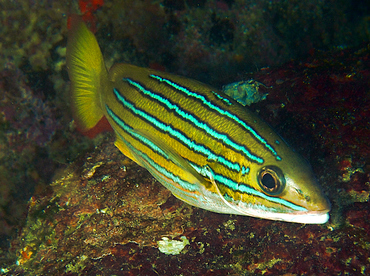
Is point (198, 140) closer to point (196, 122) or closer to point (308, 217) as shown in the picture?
point (196, 122)

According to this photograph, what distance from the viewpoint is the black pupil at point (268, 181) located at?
1.52m

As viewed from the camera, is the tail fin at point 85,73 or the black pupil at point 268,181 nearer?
the black pupil at point 268,181

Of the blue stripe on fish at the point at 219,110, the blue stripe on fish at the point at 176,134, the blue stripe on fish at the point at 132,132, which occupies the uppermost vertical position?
the blue stripe on fish at the point at 219,110

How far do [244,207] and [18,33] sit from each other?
4.21 m

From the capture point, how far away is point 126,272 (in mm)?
2262

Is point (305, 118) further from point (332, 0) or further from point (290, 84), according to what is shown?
point (332, 0)

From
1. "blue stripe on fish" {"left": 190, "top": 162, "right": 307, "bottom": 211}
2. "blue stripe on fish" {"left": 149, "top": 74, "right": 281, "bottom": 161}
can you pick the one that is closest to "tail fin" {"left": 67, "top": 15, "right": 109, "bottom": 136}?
"blue stripe on fish" {"left": 149, "top": 74, "right": 281, "bottom": 161}

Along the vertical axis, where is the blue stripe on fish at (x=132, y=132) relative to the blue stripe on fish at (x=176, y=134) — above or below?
below

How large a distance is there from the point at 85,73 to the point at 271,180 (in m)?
2.19

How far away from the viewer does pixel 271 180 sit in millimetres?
1532

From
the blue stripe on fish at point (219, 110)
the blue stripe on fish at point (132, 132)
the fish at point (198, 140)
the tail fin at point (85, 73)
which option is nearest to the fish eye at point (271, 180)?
the fish at point (198, 140)

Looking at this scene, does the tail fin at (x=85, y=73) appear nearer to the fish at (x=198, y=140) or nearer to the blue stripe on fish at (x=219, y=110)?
the fish at (x=198, y=140)

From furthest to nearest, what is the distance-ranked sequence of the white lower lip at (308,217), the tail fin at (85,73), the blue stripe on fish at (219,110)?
the tail fin at (85,73) → the blue stripe on fish at (219,110) → the white lower lip at (308,217)

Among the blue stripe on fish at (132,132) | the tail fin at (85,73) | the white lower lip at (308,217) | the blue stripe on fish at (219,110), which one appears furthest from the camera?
the tail fin at (85,73)
